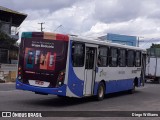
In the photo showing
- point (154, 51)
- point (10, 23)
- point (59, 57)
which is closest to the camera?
point (59, 57)

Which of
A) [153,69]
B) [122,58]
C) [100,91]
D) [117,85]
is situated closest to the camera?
[100,91]

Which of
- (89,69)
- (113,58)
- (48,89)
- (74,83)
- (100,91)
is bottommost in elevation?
(100,91)

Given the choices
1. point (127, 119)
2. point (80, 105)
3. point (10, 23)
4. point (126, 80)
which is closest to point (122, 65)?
point (126, 80)

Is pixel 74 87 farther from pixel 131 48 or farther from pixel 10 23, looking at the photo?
pixel 10 23

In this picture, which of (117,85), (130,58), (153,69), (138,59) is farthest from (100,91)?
(153,69)

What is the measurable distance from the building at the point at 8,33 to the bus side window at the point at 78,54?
52718 millimetres

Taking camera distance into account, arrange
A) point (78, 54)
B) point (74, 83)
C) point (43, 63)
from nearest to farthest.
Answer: point (43, 63)
point (74, 83)
point (78, 54)

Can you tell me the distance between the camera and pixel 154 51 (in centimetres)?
4306

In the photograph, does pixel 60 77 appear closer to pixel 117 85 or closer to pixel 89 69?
pixel 89 69

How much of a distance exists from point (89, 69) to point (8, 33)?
6169cm

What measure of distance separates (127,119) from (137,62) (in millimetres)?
11920

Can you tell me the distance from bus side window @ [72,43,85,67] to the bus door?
450 millimetres

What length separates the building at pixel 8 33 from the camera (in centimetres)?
7100

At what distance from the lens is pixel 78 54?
16.6 metres
